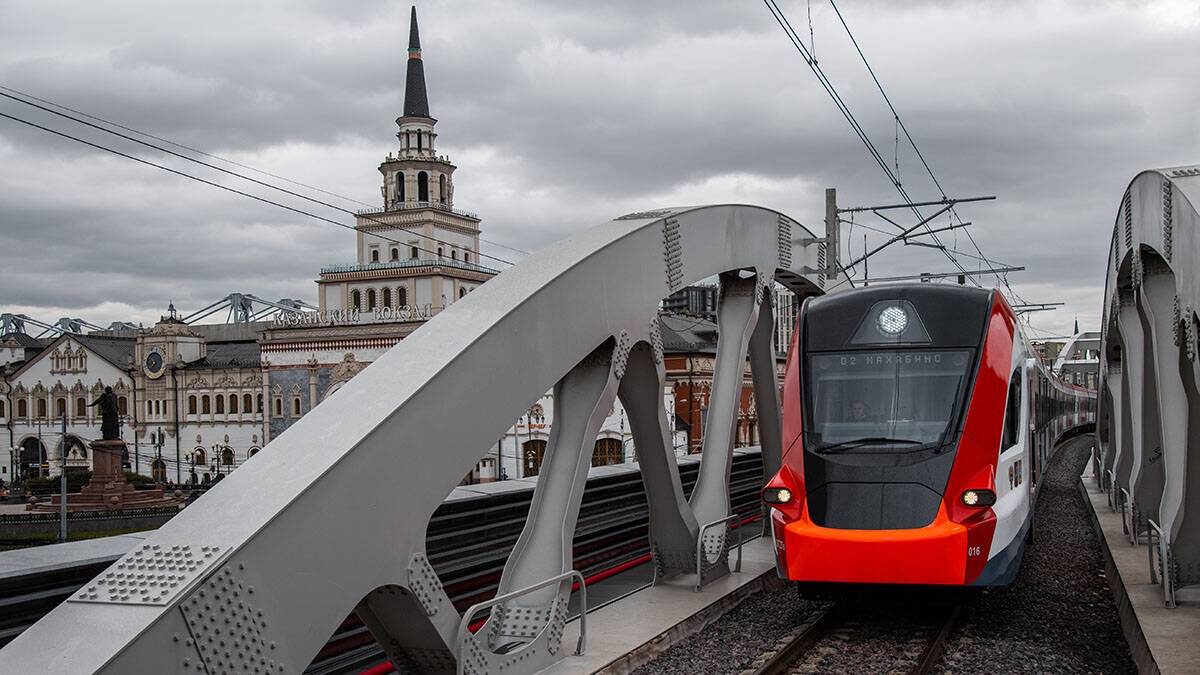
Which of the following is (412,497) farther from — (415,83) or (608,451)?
(415,83)

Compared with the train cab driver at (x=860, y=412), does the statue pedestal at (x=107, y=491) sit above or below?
below

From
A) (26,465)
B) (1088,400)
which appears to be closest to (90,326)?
(26,465)

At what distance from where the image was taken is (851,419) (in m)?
9.85

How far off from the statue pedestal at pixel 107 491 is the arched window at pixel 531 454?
22722 millimetres

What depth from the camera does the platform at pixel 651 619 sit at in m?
8.11

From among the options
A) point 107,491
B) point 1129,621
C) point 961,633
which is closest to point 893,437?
point 961,633

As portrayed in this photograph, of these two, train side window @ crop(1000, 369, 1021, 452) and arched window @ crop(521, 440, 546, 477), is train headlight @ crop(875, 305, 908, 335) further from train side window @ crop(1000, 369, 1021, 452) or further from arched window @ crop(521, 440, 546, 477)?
arched window @ crop(521, 440, 546, 477)

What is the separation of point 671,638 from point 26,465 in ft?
274

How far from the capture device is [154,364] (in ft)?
271

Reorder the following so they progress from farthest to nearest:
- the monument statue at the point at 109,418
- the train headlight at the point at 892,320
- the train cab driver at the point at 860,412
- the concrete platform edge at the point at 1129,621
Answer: the monument statue at the point at 109,418
the train headlight at the point at 892,320
the train cab driver at the point at 860,412
the concrete platform edge at the point at 1129,621

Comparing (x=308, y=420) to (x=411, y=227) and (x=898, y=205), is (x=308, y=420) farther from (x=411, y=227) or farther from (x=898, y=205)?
(x=411, y=227)

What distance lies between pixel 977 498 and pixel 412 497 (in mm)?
4747

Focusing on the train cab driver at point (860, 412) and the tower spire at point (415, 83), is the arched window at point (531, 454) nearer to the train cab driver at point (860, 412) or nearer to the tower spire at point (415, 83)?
the tower spire at point (415, 83)

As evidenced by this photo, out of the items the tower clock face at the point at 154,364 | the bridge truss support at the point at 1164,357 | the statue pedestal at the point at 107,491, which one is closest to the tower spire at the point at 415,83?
the tower clock face at the point at 154,364
